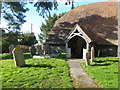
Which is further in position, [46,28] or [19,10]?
[46,28]

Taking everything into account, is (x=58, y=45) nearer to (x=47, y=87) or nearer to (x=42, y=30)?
(x=47, y=87)

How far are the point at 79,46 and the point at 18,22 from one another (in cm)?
1114

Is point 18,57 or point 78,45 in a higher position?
point 78,45

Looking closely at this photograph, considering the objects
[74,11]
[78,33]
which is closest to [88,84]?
[78,33]

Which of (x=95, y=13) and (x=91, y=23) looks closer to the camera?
(x=91, y=23)

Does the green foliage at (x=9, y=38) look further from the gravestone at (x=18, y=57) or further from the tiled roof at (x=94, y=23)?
the gravestone at (x=18, y=57)

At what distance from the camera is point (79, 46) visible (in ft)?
52.0

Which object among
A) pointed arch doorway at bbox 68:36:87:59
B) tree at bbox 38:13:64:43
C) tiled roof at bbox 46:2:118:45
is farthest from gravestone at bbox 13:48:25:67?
tree at bbox 38:13:64:43

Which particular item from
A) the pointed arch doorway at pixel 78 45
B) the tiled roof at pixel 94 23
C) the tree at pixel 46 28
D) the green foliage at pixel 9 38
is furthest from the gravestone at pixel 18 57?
the tree at pixel 46 28

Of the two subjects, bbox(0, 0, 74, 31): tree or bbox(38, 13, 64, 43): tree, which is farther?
bbox(38, 13, 64, 43): tree

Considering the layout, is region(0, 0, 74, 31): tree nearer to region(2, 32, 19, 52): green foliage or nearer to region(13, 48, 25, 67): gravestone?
region(2, 32, 19, 52): green foliage

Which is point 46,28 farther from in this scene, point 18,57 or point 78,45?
point 18,57

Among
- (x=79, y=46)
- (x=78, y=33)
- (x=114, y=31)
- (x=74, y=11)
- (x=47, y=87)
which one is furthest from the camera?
(x=74, y=11)

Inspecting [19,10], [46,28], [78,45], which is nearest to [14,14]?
[19,10]
